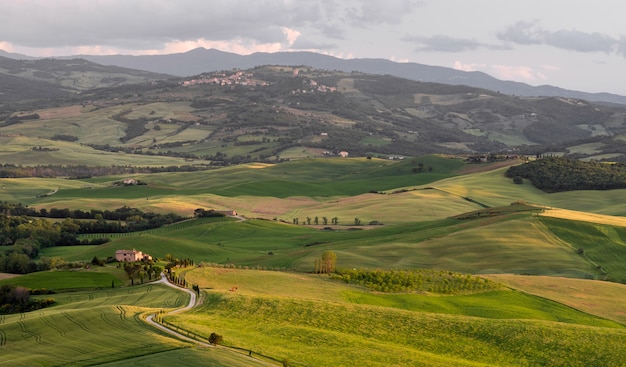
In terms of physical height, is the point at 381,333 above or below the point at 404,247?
above

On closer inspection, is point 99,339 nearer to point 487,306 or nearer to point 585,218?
point 487,306

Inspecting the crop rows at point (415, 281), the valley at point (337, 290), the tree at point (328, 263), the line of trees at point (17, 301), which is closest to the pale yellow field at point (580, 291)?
the valley at point (337, 290)

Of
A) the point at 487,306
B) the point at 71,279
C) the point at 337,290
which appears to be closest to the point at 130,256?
the point at 71,279

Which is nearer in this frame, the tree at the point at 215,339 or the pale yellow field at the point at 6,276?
the tree at the point at 215,339

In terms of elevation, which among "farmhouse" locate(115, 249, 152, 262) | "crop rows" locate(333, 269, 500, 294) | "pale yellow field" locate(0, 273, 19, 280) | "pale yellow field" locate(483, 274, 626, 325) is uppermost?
"crop rows" locate(333, 269, 500, 294)

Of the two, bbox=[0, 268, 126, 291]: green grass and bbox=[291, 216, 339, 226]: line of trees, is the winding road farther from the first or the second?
bbox=[291, 216, 339, 226]: line of trees

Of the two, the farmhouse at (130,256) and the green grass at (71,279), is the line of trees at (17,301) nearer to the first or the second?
the green grass at (71,279)

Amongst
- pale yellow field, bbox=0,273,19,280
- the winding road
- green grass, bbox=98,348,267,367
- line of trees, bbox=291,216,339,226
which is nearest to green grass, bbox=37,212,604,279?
line of trees, bbox=291,216,339,226

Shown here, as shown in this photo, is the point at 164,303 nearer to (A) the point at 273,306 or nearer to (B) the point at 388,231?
(A) the point at 273,306
